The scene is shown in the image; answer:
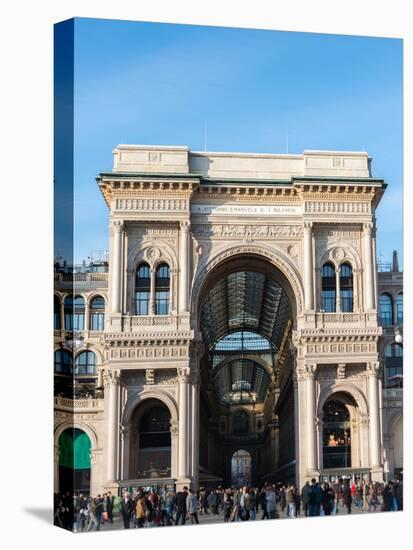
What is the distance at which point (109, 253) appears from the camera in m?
36.2

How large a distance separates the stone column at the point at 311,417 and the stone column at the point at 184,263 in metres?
6.23

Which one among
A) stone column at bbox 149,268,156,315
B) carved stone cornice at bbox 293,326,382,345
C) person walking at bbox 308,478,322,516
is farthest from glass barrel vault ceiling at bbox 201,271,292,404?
person walking at bbox 308,478,322,516

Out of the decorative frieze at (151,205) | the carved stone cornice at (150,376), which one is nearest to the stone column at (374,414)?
the carved stone cornice at (150,376)

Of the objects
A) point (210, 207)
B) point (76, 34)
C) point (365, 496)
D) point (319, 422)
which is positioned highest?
point (76, 34)

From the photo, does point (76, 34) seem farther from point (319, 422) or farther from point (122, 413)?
point (319, 422)

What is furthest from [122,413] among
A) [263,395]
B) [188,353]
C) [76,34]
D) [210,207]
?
[263,395]

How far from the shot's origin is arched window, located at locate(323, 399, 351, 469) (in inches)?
1510

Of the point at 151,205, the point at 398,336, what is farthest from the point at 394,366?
the point at 151,205

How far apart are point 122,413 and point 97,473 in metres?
3.79

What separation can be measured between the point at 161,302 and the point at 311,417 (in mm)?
8218

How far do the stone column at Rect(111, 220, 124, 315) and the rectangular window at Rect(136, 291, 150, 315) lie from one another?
0.93 m

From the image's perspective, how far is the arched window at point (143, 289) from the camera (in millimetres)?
37812

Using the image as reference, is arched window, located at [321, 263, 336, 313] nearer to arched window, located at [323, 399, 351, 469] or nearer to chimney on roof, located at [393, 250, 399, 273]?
chimney on roof, located at [393, 250, 399, 273]

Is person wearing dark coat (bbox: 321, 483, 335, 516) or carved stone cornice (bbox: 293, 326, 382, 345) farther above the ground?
carved stone cornice (bbox: 293, 326, 382, 345)
